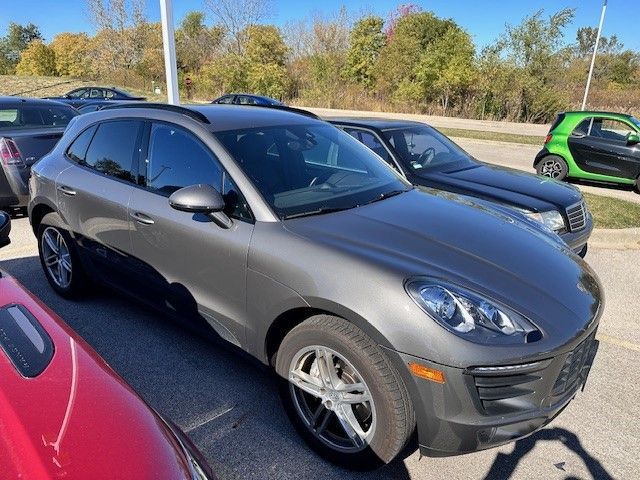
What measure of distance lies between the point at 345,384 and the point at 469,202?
6.07 feet

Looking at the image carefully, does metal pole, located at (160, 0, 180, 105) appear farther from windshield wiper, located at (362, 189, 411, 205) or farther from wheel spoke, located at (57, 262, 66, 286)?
windshield wiper, located at (362, 189, 411, 205)

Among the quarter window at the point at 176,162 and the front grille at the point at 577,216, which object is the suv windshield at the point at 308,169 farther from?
the front grille at the point at 577,216

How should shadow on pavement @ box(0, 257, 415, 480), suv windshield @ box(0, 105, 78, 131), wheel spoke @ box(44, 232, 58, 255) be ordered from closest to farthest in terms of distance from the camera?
shadow on pavement @ box(0, 257, 415, 480)
wheel spoke @ box(44, 232, 58, 255)
suv windshield @ box(0, 105, 78, 131)

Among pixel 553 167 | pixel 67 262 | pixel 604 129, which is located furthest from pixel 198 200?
pixel 604 129

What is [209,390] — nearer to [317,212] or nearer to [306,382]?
[306,382]

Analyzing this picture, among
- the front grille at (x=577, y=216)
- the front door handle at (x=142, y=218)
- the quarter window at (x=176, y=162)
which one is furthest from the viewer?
the front grille at (x=577, y=216)

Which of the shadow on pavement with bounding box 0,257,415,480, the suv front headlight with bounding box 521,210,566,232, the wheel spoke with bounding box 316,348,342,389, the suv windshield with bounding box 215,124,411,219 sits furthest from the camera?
the suv front headlight with bounding box 521,210,566,232

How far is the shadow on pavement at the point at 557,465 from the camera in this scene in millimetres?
2422

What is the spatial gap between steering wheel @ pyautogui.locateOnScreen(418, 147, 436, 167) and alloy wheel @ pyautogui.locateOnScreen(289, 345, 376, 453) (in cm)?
380

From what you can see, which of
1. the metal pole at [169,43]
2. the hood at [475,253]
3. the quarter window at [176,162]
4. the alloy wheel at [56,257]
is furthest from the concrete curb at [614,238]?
the metal pole at [169,43]

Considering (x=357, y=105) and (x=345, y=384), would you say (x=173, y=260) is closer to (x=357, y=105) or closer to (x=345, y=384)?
(x=345, y=384)

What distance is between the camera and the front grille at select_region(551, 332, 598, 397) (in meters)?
2.22

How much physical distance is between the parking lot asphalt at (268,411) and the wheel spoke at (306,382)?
287 mm

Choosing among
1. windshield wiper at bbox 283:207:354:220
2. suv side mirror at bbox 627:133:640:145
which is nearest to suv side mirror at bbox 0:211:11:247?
windshield wiper at bbox 283:207:354:220
